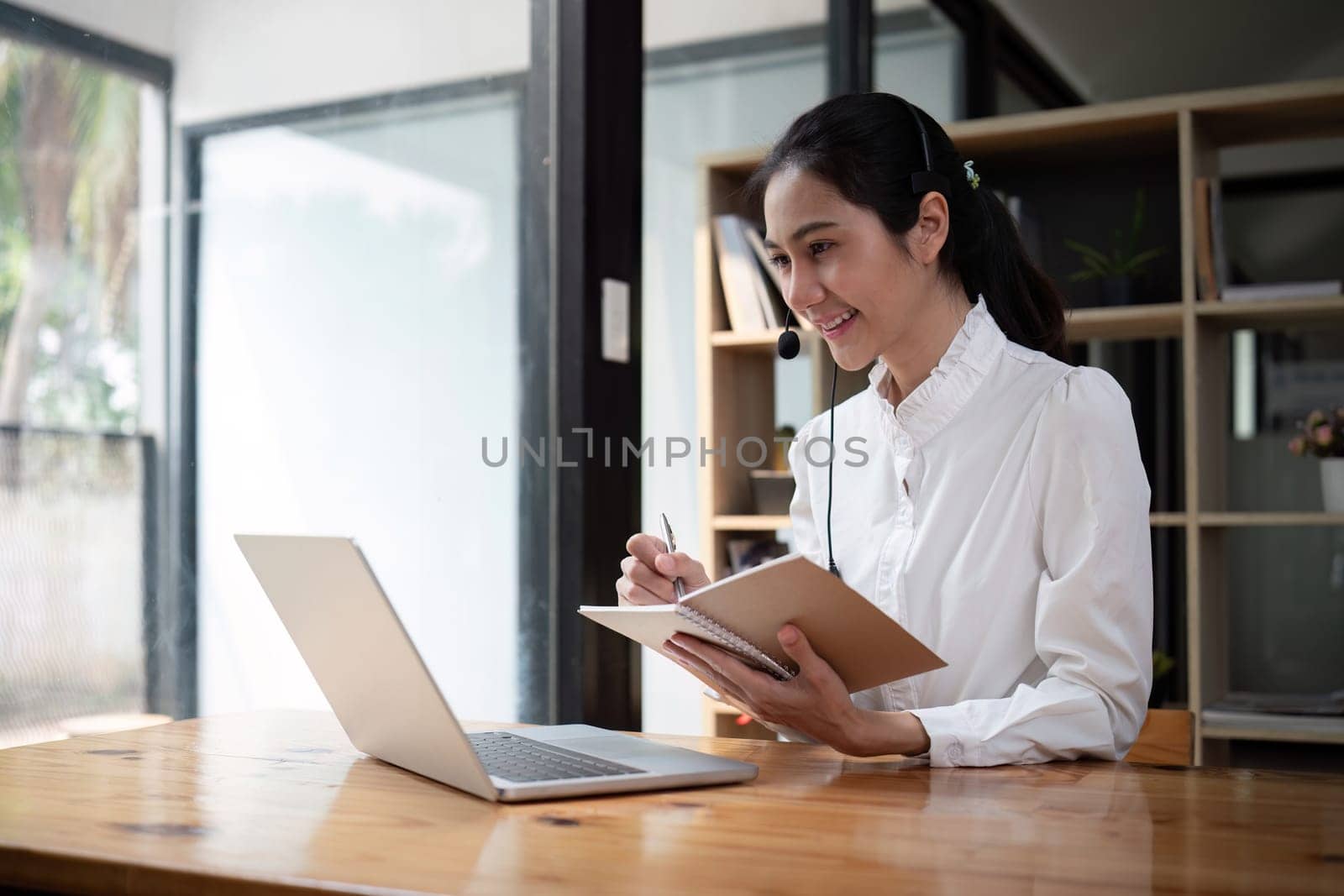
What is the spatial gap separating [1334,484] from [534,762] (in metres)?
2.35

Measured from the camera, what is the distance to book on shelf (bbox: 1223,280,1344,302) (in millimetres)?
2637

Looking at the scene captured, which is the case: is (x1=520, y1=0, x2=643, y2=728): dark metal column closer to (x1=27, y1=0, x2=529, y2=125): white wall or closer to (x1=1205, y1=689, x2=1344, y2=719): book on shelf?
(x1=27, y1=0, x2=529, y2=125): white wall

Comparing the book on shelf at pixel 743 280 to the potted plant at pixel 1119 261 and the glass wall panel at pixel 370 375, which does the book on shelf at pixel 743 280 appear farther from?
the glass wall panel at pixel 370 375

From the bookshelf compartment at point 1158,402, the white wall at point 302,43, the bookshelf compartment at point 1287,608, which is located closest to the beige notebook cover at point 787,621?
A: the white wall at point 302,43

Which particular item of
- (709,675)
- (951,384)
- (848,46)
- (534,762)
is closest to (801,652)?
(709,675)

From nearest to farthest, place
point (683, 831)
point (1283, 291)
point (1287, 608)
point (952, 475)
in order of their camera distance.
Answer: point (683, 831), point (952, 475), point (1283, 291), point (1287, 608)

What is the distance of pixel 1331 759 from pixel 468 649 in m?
2.11

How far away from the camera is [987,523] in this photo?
1.47 meters

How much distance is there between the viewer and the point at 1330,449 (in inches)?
113

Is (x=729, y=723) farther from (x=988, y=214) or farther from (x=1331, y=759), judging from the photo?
(x=988, y=214)

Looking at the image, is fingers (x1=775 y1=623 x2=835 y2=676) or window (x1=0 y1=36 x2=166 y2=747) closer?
fingers (x1=775 y1=623 x2=835 y2=676)

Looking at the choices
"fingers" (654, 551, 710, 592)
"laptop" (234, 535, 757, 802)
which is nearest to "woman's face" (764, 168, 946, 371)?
"fingers" (654, 551, 710, 592)

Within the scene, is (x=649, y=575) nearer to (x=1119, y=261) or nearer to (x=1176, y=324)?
(x=1176, y=324)

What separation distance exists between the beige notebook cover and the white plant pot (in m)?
2.04
